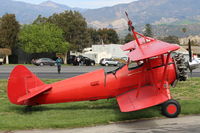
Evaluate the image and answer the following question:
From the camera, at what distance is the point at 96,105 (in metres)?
12.6

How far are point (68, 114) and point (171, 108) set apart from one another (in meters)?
3.59

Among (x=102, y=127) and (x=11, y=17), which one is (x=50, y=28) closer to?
(x=11, y=17)

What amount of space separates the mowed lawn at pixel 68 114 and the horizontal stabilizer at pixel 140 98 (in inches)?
20.7

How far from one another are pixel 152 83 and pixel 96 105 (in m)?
2.97

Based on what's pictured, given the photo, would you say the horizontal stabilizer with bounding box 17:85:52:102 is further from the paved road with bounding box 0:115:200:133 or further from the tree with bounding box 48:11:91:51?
the tree with bounding box 48:11:91:51

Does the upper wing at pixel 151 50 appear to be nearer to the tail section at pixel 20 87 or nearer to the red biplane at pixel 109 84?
the red biplane at pixel 109 84

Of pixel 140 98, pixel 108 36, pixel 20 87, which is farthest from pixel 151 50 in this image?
pixel 108 36

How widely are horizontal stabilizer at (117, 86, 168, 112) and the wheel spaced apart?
1.14 feet

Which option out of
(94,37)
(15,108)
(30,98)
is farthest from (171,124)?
(94,37)

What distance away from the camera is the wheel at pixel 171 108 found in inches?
399

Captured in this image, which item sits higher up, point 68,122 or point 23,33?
point 23,33

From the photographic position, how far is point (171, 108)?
10.2 metres

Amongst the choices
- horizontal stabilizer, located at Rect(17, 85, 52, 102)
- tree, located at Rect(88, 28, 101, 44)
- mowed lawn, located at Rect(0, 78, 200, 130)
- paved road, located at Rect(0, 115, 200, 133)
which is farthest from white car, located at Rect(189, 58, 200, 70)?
tree, located at Rect(88, 28, 101, 44)

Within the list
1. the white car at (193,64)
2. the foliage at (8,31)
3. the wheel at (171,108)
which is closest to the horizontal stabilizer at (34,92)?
the wheel at (171,108)
